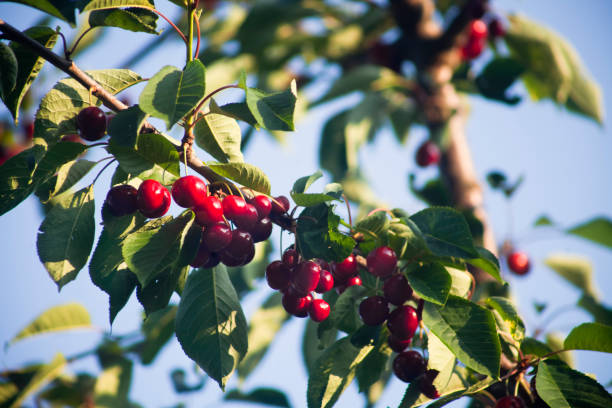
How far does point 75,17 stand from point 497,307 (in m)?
1.20

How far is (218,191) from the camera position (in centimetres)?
126

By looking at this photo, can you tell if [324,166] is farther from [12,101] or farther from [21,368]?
[12,101]

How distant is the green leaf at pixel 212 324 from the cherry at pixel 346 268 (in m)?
0.27

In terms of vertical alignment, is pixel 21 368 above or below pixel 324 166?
below

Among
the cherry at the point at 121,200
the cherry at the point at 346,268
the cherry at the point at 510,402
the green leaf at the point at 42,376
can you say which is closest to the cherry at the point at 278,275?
the cherry at the point at 346,268

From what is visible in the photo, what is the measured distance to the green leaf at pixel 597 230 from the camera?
8.46 ft

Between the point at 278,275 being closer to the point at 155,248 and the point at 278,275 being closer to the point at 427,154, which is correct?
the point at 155,248

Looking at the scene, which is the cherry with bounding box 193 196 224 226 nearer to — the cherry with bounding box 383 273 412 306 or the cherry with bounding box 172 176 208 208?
the cherry with bounding box 172 176 208 208

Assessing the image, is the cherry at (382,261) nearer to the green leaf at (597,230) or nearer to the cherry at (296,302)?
the cherry at (296,302)

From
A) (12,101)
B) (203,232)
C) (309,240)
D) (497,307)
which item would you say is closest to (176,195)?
(203,232)

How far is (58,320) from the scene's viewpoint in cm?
275

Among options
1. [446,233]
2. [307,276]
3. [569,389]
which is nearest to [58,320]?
[307,276]

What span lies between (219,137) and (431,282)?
63 centimetres

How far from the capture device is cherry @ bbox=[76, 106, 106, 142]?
115cm
